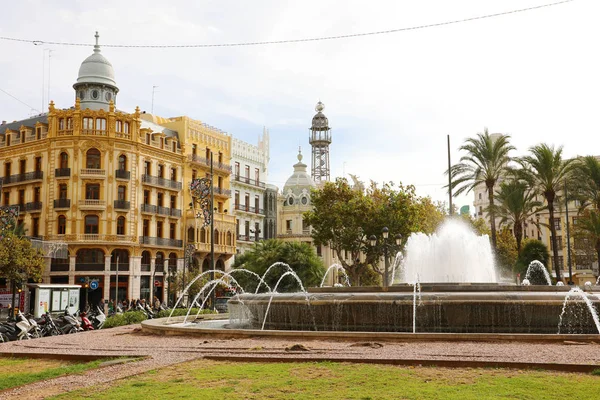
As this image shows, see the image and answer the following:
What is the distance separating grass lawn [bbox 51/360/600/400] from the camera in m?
7.89

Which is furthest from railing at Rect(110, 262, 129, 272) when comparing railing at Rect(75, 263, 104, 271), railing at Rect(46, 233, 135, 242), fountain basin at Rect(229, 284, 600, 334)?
fountain basin at Rect(229, 284, 600, 334)

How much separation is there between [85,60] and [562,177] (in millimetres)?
40850

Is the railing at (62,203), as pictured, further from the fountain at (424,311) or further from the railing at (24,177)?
the fountain at (424,311)

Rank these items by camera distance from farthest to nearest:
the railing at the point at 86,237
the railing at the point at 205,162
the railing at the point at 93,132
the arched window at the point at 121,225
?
the railing at the point at 205,162 < the arched window at the point at 121,225 < the railing at the point at 93,132 < the railing at the point at 86,237

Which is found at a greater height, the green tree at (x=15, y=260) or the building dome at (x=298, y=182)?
the building dome at (x=298, y=182)

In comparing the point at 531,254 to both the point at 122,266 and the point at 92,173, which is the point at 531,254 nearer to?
the point at 122,266

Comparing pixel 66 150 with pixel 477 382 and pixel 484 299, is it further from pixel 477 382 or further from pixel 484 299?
pixel 477 382

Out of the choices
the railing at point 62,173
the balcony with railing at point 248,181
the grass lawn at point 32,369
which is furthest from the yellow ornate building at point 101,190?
the grass lawn at point 32,369

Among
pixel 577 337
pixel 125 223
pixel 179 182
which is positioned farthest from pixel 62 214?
pixel 577 337

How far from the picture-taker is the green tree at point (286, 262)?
49.4 meters

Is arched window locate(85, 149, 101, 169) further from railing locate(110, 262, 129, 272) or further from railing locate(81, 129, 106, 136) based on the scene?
railing locate(110, 262, 129, 272)

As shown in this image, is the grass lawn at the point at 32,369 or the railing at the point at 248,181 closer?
the grass lawn at the point at 32,369

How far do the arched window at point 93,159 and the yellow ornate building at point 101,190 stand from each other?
Result: 0.08 meters

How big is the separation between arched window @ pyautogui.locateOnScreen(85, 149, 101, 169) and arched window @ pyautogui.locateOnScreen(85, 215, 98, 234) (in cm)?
416
